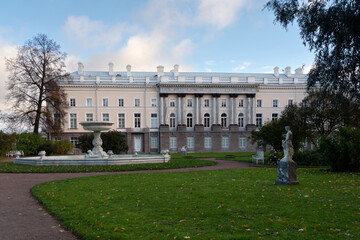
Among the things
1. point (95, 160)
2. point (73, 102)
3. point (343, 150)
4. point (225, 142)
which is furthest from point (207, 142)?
point (343, 150)

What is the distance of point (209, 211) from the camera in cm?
735

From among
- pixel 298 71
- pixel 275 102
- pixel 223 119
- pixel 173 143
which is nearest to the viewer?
pixel 173 143

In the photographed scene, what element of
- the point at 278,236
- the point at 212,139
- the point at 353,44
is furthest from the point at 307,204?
the point at 212,139

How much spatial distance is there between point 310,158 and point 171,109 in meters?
30.7

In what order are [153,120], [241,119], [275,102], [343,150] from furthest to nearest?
[275,102], [241,119], [153,120], [343,150]

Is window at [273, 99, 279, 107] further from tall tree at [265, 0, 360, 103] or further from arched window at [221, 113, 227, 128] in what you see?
tall tree at [265, 0, 360, 103]

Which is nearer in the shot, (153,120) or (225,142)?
(225,142)

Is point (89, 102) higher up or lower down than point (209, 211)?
higher up

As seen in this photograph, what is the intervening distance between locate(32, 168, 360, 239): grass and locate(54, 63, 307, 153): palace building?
3895cm

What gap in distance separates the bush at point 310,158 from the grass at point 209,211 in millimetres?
11505

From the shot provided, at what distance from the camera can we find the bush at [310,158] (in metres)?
22.2

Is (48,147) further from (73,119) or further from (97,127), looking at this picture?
(73,119)

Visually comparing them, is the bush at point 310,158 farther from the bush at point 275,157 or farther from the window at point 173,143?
the window at point 173,143

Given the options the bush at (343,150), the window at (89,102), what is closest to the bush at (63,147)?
the window at (89,102)
